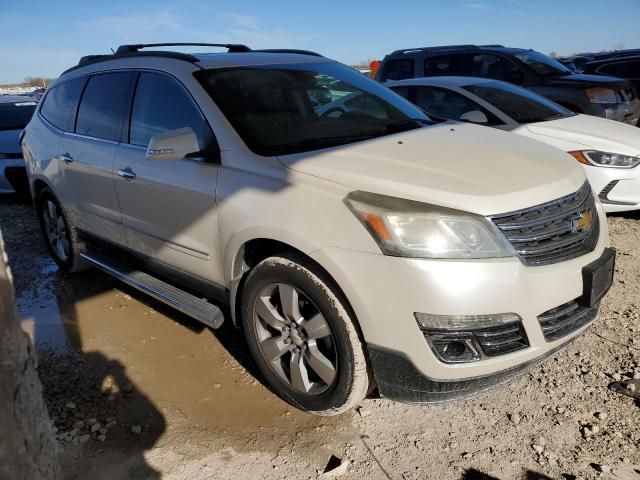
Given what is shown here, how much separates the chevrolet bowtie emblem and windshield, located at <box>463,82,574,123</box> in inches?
124

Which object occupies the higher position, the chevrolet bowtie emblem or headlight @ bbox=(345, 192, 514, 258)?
headlight @ bbox=(345, 192, 514, 258)

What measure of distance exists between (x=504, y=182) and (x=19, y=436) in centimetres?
202

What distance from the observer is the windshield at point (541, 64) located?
803 cm

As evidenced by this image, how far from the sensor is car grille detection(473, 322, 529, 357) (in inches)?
85.0

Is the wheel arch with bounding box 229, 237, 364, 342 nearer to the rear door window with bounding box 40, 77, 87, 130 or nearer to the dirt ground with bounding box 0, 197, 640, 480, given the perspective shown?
the dirt ground with bounding box 0, 197, 640, 480

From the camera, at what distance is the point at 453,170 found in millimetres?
2398

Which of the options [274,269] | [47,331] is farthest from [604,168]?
[47,331]

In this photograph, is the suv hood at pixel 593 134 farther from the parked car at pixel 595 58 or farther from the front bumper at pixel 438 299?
the parked car at pixel 595 58

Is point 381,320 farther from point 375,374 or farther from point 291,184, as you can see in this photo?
point 291,184

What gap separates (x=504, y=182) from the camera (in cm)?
233

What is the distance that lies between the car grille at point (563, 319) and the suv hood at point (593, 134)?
3.09 m

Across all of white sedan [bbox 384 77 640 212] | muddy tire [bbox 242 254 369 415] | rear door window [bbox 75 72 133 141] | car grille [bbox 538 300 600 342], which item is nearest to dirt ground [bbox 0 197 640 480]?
muddy tire [bbox 242 254 369 415]

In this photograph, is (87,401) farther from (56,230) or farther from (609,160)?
(609,160)

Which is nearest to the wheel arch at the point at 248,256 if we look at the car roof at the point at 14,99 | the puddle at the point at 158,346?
the puddle at the point at 158,346
